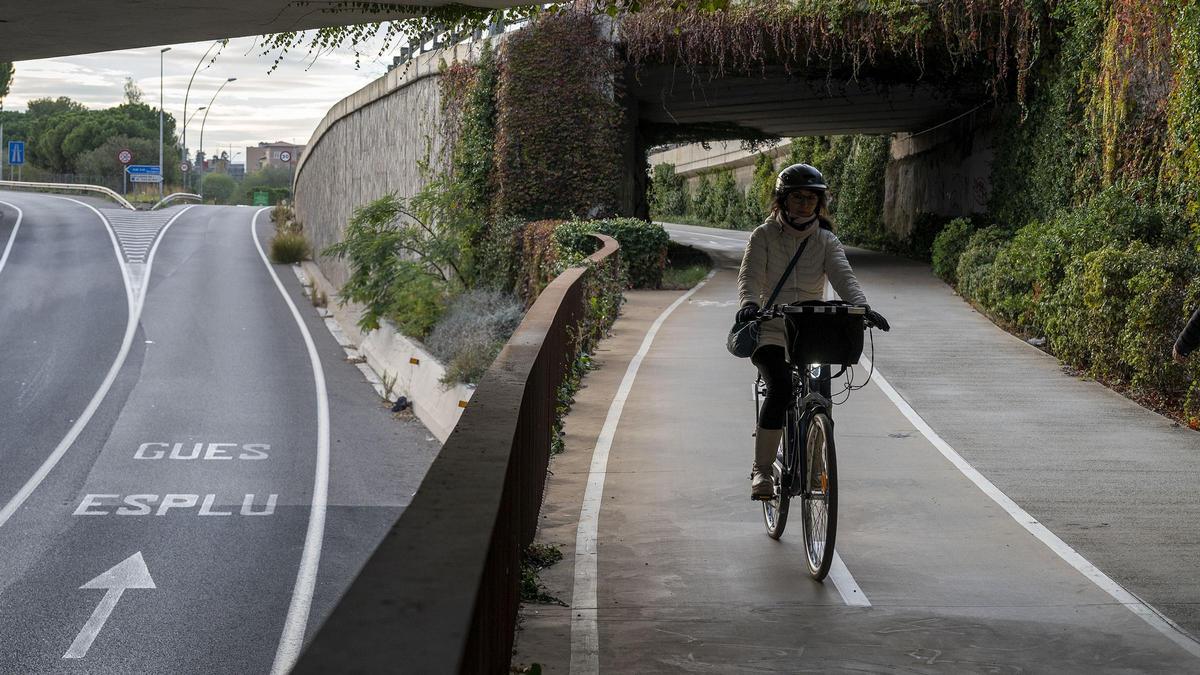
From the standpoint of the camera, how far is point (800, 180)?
680 cm

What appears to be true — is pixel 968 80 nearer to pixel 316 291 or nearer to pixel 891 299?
pixel 891 299

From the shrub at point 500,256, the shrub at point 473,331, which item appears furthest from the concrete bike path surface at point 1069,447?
the shrub at point 500,256

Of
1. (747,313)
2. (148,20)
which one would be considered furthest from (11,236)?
(747,313)

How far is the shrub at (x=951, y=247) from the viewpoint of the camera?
24984 millimetres

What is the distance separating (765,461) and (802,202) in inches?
56.4

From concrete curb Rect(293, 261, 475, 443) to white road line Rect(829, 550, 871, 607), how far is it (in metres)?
8.94

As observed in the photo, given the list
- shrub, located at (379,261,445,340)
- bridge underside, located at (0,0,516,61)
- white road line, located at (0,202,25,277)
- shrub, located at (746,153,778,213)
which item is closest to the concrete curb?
shrub, located at (379,261,445,340)

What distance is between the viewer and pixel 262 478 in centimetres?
1972

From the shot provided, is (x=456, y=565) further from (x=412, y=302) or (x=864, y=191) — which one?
(x=864, y=191)

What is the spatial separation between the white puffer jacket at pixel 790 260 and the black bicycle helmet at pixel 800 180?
0.24m

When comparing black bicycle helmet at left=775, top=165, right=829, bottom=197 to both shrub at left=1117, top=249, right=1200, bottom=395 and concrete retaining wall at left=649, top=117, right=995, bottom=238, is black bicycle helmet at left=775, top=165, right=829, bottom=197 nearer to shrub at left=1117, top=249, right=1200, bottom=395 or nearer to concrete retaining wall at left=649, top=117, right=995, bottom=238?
shrub at left=1117, top=249, right=1200, bottom=395

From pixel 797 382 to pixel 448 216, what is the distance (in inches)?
869

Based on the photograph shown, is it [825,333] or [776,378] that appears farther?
[776,378]

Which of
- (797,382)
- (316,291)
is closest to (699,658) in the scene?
(797,382)
